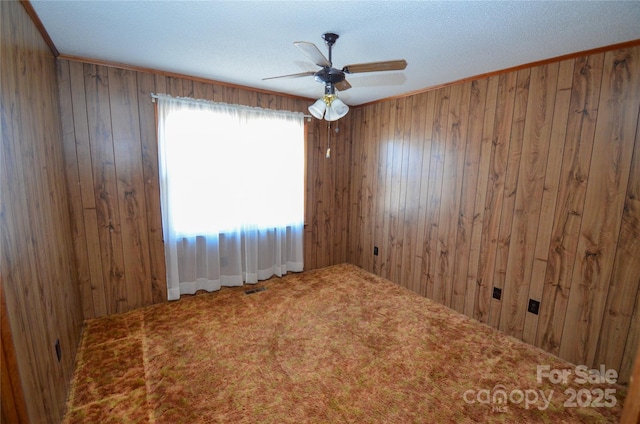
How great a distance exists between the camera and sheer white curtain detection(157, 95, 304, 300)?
117 inches

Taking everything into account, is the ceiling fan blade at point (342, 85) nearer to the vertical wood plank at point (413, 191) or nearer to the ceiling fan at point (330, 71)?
the ceiling fan at point (330, 71)

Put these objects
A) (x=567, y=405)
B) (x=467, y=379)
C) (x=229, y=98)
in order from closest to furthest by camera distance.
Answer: (x=567, y=405), (x=467, y=379), (x=229, y=98)

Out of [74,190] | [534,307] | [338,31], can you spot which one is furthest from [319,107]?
[534,307]

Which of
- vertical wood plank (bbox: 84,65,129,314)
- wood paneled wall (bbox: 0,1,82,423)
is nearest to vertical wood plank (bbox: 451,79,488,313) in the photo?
wood paneled wall (bbox: 0,1,82,423)

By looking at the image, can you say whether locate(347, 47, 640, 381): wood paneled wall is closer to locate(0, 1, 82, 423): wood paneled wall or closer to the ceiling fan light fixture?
the ceiling fan light fixture

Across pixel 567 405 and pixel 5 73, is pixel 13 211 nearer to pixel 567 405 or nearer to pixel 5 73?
pixel 5 73

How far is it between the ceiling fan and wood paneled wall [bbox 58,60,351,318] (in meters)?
1.55

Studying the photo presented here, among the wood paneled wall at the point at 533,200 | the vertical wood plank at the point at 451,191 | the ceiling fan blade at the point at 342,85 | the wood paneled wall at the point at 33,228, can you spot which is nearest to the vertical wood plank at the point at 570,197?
the wood paneled wall at the point at 533,200

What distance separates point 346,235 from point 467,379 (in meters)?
2.63

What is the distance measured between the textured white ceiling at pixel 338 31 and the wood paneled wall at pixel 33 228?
38 centimetres

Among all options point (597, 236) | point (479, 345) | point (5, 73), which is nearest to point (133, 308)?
point (5, 73)

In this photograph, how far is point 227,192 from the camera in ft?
10.7

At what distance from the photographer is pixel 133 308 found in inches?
115

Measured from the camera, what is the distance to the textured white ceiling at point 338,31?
5.32 ft
